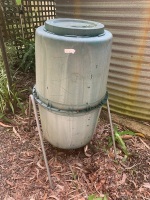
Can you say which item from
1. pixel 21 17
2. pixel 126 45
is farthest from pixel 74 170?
pixel 21 17

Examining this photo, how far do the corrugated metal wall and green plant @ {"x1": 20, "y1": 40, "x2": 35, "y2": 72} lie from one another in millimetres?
1158

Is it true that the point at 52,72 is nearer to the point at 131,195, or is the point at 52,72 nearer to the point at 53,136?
the point at 53,136

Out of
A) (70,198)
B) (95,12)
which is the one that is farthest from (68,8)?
(70,198)

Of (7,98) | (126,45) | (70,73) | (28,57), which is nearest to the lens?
(70,73)

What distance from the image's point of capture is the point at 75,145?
5.94 ft

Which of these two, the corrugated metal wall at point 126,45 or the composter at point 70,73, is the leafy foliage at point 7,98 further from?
the corrugated metal wall at point 126,45

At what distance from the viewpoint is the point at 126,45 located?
6.56 feet

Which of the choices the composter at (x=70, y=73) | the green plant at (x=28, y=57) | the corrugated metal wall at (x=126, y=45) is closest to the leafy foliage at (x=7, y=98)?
the green plant at (x=28, y=57)

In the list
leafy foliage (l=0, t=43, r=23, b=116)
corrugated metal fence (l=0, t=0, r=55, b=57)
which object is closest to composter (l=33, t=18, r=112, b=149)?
leafy foliage (l=0, t=43, r=23, b=116)

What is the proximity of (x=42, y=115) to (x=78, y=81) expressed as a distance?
496mm

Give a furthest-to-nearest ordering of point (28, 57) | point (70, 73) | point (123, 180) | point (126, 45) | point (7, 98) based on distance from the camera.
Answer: point (28, 57) → point (7, 98) → point (126, 45) → point (123, 180) → point (70, 73)

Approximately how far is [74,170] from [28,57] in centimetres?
212

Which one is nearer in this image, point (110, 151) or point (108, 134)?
point (110, 151)

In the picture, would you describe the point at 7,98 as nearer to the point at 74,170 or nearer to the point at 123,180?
the point at 74,170
